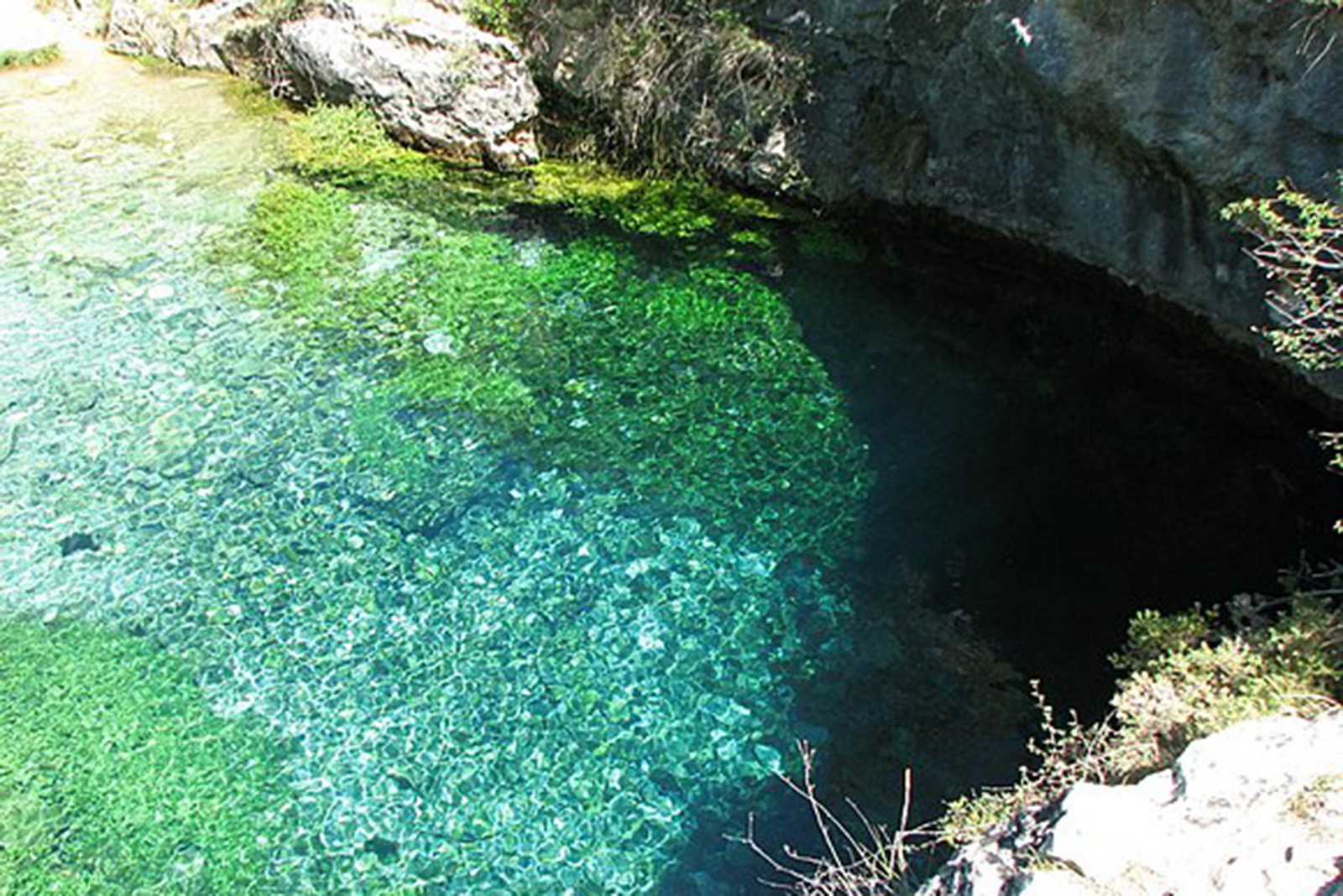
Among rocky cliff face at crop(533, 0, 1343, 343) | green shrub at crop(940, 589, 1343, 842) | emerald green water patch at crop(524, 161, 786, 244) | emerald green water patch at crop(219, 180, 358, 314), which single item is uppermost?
rocky cliff face at crop(533, 0, 1343, 343)

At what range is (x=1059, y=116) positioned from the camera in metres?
8.20

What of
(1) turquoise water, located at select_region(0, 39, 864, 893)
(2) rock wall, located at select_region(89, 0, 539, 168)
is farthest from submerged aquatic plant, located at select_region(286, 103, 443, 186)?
(1) turquoise water, located at select_region(0, 39, 864, 893)

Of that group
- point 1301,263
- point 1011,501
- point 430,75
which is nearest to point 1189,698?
point 1011,501

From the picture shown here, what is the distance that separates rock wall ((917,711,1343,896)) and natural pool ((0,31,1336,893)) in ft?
6.27

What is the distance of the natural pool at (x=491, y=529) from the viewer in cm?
540

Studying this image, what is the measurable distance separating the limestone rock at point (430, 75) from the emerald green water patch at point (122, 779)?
680cm

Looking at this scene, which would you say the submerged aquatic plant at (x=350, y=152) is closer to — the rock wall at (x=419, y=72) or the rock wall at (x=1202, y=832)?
the rock wall at (x=419, y=72)

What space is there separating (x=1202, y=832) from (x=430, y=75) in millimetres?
10314

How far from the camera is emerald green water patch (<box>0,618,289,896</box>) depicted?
512 cm

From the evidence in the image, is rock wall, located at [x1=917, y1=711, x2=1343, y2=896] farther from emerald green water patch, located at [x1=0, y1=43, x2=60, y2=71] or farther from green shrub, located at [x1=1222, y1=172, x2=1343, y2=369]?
emerald green water patch, located at [x1=0, y1=43, x2=60, y2=71]

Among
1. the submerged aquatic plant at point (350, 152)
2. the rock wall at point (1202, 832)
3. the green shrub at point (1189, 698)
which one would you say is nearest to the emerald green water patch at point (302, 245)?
the submerged aquatic plant at point (350, 152)

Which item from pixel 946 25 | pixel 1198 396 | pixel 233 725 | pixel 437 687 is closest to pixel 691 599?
pixel 437 687

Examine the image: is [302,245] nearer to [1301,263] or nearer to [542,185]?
[542,185]

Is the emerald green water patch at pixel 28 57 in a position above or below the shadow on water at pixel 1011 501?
below
